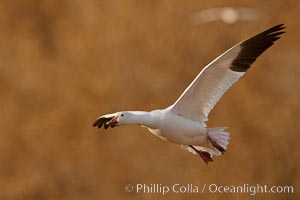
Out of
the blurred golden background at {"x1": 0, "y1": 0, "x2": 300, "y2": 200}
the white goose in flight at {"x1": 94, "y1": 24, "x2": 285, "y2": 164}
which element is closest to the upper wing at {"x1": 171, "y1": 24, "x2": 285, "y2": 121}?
the white goose in flight at {"x1": 94, "y1": 24, "x2": 285, "y2": 164}

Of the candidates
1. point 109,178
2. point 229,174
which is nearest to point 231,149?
point 229,174

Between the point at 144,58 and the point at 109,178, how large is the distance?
2.28m

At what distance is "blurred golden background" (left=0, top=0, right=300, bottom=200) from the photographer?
14.7m

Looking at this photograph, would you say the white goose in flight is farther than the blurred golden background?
No

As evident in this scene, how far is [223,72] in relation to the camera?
28.1 ft

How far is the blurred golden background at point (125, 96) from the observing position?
48.2ft

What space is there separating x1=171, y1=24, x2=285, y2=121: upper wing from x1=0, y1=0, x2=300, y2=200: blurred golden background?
548cm

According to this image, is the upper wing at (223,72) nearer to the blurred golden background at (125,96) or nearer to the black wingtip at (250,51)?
the black wingtip at (250,51)

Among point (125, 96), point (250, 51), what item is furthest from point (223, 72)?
point (125, 96)

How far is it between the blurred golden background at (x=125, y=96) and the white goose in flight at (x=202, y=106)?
5.41 metres

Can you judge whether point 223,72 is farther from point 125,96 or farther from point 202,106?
point 125,96

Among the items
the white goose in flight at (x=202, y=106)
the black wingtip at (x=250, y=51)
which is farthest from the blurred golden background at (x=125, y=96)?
the black wingtip at (x=250, y=51)

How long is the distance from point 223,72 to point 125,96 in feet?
22.6

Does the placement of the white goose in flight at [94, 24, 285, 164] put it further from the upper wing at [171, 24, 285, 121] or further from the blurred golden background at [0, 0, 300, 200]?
the blurred golden background at [0, 0, 300, 200]
